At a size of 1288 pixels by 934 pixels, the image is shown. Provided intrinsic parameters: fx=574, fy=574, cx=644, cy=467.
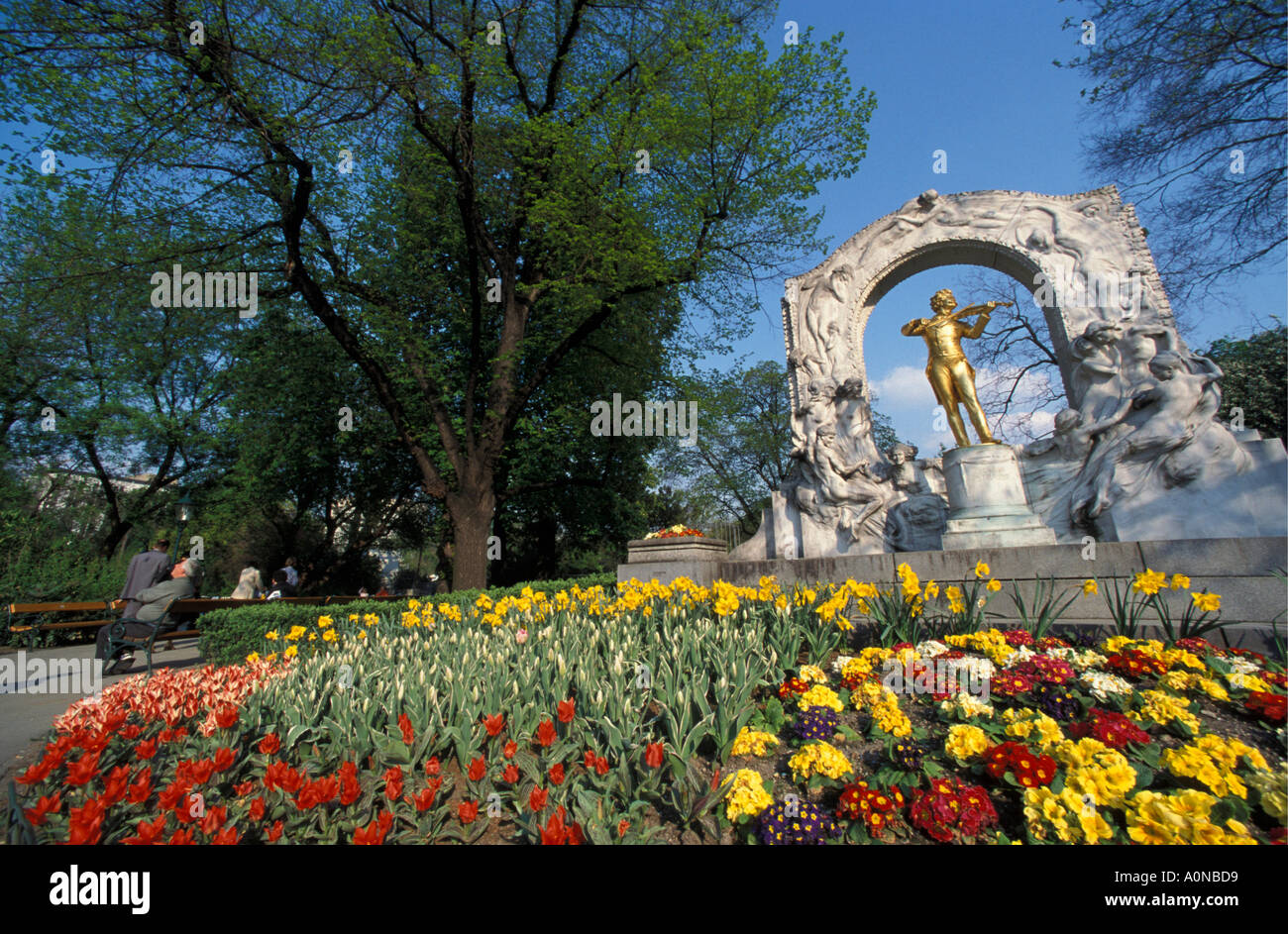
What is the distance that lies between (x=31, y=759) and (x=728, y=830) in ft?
15.5

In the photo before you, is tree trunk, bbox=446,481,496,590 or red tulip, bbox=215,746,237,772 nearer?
red tulip, bbox=215,746,237,772

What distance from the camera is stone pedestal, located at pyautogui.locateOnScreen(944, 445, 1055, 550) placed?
25.6ft

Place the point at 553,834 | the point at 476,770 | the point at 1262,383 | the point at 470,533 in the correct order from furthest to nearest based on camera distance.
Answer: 1. the point at 1262,383
2. the point at 470,533
3. the point at 476,770
4. the point at 553,834

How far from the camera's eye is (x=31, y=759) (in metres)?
3.88

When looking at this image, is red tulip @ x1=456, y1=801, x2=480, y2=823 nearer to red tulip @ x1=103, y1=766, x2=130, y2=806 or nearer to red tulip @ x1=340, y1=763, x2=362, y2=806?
red tulip @ x1=340, y1=763, x2=362, y2=806

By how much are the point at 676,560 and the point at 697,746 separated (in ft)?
21.4

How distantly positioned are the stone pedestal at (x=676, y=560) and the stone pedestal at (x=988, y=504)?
356cm

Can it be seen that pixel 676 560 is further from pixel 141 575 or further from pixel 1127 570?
pixel 141 575

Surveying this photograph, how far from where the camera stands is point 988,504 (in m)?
8.09

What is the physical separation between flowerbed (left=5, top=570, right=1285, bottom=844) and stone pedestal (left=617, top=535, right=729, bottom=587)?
15.4 feet

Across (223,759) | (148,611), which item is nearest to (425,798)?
(223,759)

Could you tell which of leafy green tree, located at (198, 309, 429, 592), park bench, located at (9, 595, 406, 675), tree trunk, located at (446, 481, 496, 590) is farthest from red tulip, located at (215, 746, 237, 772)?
leafy green tree, located at (198, 309, 429, 592)

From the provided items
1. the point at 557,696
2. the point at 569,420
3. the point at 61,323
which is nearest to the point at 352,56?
the point at 569,420
